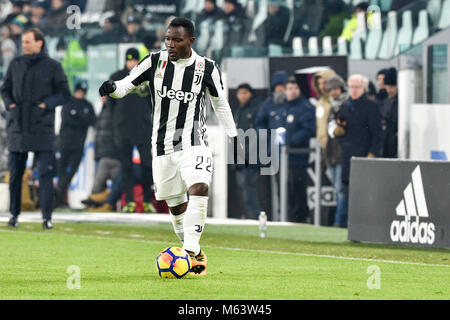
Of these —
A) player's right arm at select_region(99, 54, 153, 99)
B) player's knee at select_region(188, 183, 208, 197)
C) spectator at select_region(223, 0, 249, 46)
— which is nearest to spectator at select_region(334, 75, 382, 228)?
spectator at select_region(223, 0, 249, 46)

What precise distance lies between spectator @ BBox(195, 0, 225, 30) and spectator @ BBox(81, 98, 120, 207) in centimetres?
222

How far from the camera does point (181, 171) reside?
10672 mm

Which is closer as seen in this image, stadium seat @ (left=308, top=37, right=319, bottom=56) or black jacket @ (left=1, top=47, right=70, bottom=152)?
black jacket @ (left=1, top=47, right=70, bottom=152)

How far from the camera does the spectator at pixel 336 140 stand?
18.1 meters

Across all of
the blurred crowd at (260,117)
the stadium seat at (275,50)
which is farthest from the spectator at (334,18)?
the stadium seat at (275,50)

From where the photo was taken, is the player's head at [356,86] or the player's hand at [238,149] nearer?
the player's hand at [238,149]

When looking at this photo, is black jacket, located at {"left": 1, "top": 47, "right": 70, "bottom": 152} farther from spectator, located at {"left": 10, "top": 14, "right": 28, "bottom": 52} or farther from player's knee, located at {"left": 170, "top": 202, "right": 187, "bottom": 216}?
spectator, located at {"left": 10, "top": 14, "right": 28, "bottom": 52}

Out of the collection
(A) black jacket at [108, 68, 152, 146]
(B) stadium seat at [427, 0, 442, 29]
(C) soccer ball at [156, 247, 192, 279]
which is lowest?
(C) soccer ball at [156, 247, 192, 279]

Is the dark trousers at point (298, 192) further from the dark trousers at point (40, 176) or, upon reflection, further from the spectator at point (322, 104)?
the dark trousers at point (40, 176)

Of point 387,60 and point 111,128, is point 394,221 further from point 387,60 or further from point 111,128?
point 111,128

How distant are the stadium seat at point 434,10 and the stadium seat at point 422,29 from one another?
7cm

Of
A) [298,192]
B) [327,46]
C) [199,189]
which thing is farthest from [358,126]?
[199,189]

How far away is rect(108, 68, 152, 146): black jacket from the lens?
19.8 metres

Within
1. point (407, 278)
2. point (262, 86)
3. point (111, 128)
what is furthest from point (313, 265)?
point (111, 128)
